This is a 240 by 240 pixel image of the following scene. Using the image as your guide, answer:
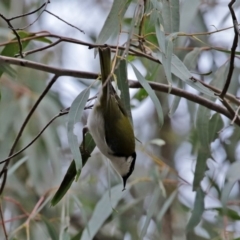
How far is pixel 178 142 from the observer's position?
127 inches

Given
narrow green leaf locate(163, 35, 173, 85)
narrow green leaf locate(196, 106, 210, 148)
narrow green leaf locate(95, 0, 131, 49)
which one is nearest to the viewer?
narrow green leaf locate(163, 35, 173, 85)

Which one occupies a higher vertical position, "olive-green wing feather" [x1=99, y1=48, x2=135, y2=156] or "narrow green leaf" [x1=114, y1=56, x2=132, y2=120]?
"narrow green leaf" [x1=114, y1=56, x2=132, y2=120]

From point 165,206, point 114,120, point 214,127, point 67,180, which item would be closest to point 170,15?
point 114,120

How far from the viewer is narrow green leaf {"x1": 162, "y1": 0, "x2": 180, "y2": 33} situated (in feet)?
4.31

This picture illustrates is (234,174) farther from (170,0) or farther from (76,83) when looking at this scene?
(76,83)

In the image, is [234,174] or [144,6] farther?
[234,174]

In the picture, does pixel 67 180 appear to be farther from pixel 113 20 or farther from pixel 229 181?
pixel 229 181

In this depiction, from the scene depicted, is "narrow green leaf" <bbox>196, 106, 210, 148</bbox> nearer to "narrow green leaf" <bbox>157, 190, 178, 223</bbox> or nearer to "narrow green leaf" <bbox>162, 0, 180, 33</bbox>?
"narrow green leaf" <bbox>157, 190, 178, 223</bbox>

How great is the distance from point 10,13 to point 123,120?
1258mm

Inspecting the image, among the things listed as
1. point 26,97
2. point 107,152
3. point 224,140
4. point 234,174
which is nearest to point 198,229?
point 224,140

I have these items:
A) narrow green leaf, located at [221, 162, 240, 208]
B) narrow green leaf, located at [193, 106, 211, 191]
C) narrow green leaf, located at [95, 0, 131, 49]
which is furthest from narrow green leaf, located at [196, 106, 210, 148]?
narrow green leaf, located at [95, 0, 131, 49]

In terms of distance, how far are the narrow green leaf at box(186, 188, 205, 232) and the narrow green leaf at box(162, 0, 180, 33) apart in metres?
0.73

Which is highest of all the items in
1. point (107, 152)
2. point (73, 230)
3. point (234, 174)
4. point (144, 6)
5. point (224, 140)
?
point (144, 6)

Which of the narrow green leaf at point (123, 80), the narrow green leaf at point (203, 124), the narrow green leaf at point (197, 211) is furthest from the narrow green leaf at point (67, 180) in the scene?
the narrow green leaf at point (197, 211)
